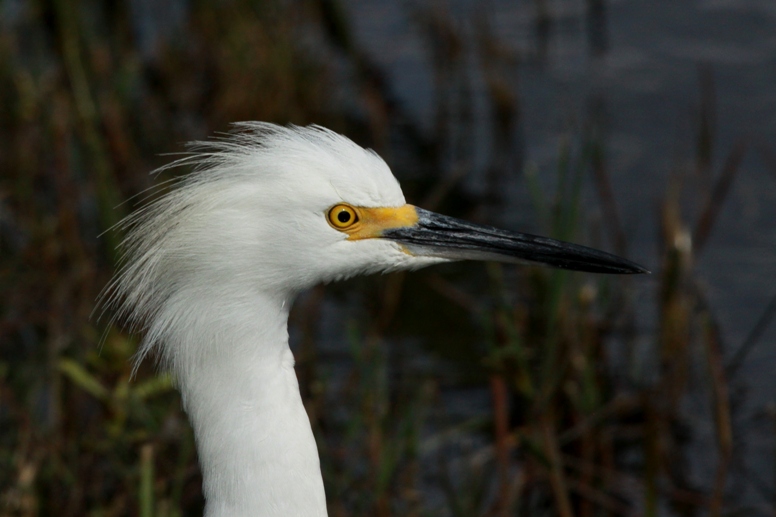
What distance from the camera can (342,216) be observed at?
2314 mm

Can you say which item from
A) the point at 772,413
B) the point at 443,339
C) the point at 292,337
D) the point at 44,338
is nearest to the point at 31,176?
the point at 44,338

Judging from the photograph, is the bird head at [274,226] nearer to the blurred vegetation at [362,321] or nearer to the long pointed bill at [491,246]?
the long pointed bill at [491,246]

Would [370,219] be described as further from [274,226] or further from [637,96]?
[637,96]

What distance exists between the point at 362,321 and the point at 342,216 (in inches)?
115

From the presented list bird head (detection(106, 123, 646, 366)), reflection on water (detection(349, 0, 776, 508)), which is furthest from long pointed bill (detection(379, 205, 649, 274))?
reflection on water (detection(349, 0, 776, 508))

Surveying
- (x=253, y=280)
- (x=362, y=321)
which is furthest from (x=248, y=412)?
(x=362, y=321)

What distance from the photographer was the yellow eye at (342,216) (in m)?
2.29

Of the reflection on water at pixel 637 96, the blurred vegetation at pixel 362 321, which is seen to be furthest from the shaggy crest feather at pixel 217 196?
the reflection on water at pixel 637 96

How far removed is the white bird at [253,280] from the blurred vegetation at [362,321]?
1.96 ft

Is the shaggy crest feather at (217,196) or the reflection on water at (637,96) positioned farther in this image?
the reflection on water at (637,96)

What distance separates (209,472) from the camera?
7.65ft

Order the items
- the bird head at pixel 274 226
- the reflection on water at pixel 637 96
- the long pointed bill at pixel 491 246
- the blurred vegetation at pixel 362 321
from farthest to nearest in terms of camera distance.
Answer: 1. the reflection on water at pixel 637 96
2. the blurred vegetation at pixel 362 321
3. the long pointed bill at pixel 491 246
4. the bird head at pixel 274 226

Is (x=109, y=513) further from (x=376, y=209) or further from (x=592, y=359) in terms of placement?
(x=592, y=359)

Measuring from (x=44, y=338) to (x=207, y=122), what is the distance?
67.3 inches
